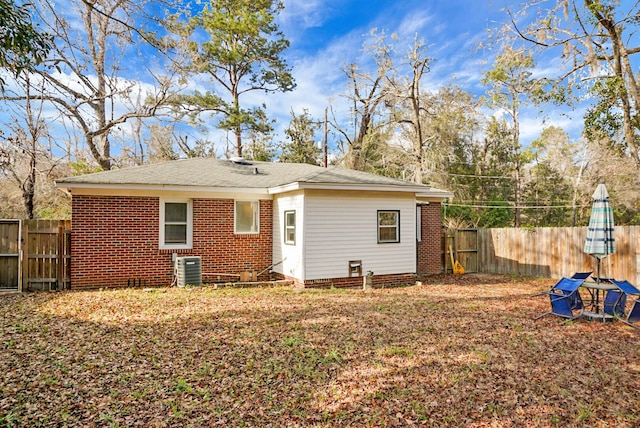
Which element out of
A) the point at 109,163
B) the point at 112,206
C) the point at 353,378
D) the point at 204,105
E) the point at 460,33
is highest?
the point at 460,33

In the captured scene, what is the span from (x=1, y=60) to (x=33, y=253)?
7.31 metres

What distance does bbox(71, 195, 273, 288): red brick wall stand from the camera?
33.6 feet

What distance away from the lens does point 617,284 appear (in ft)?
23.5

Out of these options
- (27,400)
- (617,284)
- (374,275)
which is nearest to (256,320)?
(27,400)

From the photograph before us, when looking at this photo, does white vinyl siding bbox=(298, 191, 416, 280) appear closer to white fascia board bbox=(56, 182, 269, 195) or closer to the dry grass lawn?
the dry grass lawn

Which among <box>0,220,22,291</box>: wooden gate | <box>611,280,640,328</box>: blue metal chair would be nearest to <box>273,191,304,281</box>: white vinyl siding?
<box>0,220,22,291</box>: wooden gate

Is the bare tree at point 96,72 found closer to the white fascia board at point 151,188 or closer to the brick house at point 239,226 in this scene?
the white fascia board at point 151,188

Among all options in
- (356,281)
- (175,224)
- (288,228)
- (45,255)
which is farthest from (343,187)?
(45,255)

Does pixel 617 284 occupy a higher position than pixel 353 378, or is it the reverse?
pixel 617 284

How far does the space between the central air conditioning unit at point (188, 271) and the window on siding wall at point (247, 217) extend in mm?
1713

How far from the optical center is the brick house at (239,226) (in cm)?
1027

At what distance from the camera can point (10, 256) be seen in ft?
32.1

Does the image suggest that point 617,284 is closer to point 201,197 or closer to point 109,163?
point 201,197

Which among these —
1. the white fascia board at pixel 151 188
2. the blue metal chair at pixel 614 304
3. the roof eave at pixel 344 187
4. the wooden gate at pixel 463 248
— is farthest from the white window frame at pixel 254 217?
the blue metal chair at pixel 614 304
